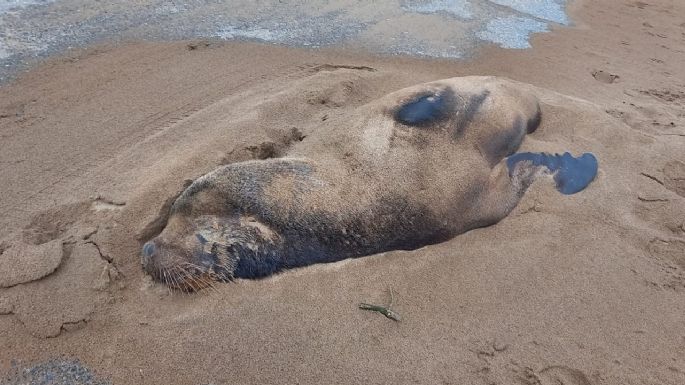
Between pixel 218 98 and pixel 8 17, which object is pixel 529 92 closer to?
pixel 218 98

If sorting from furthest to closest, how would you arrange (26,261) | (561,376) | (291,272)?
(291,272)
(26,261)
(561,376)

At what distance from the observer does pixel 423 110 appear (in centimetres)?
432

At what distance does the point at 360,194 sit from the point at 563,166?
2.16m

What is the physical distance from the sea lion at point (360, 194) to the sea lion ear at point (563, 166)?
16 mm

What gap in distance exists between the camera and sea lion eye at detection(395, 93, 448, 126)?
168 inches

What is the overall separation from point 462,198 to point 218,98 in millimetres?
2693

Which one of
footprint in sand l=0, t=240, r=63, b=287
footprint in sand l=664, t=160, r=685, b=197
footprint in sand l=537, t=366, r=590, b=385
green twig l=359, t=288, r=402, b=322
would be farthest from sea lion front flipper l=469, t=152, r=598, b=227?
footprint in sand l=0, t=240, r=63, b=287

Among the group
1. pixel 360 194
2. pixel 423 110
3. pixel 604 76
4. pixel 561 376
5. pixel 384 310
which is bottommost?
pixel 561 376

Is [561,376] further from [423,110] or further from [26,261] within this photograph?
[26,261]

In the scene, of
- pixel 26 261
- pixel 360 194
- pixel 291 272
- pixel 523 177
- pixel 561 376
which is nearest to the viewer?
pixel 561 376

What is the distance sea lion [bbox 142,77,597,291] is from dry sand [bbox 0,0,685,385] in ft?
0.48

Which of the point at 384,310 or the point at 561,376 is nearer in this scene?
the point at 561,376

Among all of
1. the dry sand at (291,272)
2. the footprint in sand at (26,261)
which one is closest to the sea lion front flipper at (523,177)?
the dry sand at (291,272)

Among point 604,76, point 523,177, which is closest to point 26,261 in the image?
point 523,177
